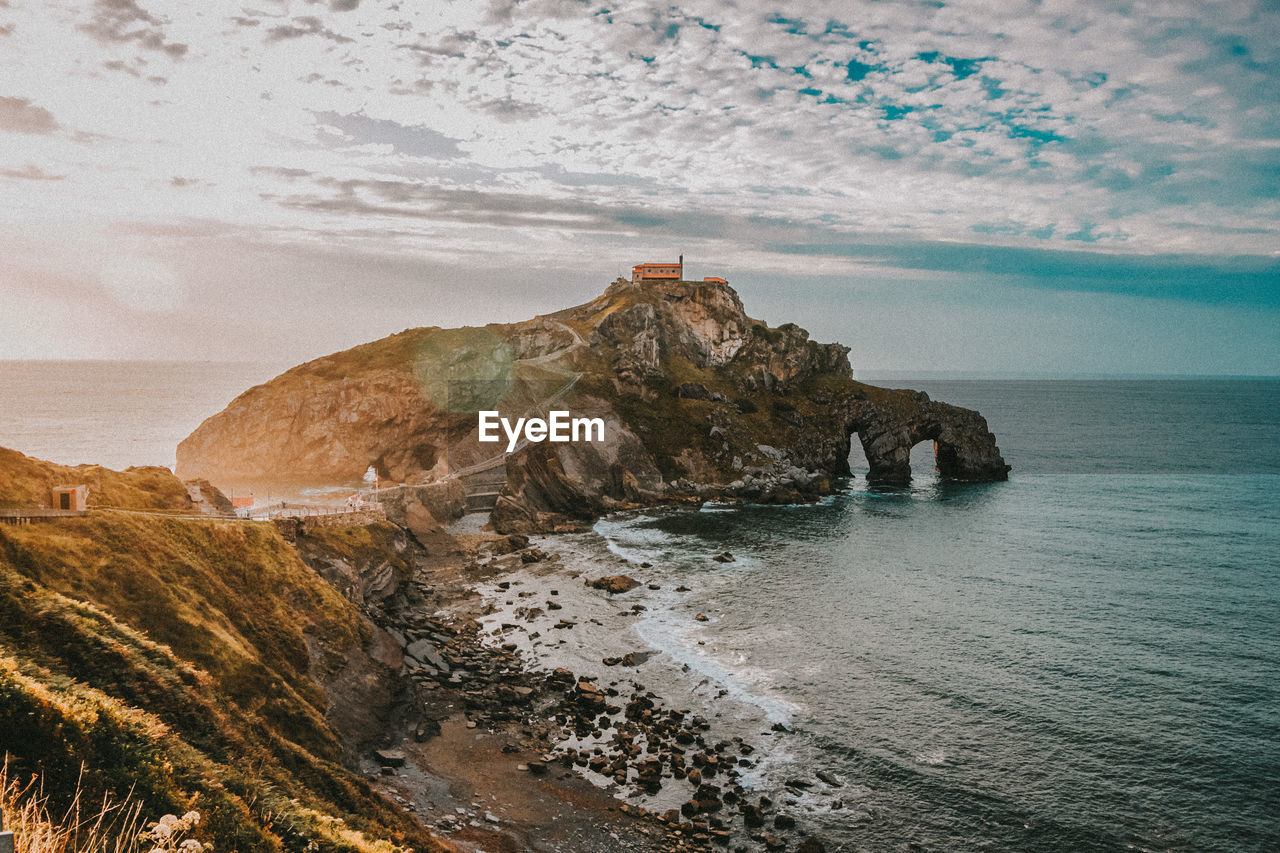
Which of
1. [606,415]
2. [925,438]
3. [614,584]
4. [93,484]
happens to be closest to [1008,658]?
[614,584]

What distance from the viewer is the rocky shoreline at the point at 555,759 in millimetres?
27359

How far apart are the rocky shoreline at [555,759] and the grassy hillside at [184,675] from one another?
5.24 metres

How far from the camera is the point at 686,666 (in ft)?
141

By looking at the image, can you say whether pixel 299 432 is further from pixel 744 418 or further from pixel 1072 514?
pixel 1072 514

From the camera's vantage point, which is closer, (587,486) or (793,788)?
(793,788)

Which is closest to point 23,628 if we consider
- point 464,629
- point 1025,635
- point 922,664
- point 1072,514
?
point 464,629

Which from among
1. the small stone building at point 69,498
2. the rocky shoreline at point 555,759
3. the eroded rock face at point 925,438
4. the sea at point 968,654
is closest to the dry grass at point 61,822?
the rocky shoreline at point 555,759

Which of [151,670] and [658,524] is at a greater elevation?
[151,670]

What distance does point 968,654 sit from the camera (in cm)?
4500

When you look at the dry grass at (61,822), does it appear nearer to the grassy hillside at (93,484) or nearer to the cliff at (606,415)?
the grassy hillside at (93,484)

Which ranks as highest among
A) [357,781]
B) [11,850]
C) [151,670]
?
Answer: [11,850]

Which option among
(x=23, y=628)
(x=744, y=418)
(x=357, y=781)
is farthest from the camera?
(x=744, y=418)

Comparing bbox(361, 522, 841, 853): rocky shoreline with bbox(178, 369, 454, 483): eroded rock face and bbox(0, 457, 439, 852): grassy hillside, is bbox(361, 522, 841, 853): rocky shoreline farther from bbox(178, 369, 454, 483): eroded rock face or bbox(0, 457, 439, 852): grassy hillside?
bbox(178, 369, 454, 483): eroded rock face

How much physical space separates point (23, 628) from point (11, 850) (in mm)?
15125
